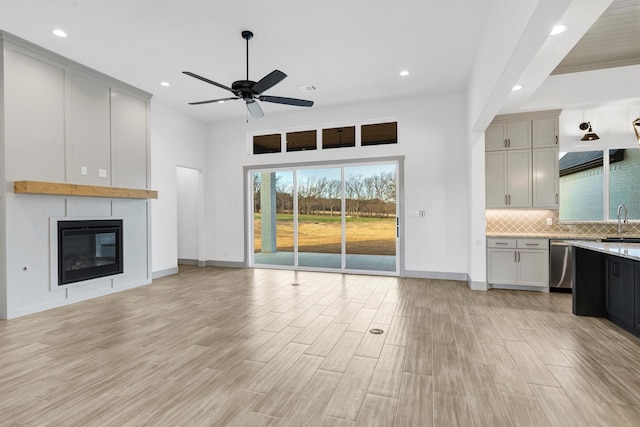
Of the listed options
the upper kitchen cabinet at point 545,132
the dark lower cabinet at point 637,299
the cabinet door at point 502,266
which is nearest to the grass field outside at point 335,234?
the cabinet door at point 502,266

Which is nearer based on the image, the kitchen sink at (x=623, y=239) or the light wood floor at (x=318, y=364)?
the light wood floor at (x=318, y=364)

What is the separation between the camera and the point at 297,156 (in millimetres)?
7148

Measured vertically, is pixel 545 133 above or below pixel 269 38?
below

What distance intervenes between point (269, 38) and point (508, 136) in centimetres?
432

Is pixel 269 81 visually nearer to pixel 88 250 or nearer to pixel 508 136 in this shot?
pixel 88 250

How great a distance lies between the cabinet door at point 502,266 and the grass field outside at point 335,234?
1812 millimetres

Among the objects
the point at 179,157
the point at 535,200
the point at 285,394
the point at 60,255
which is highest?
the point at 179,157

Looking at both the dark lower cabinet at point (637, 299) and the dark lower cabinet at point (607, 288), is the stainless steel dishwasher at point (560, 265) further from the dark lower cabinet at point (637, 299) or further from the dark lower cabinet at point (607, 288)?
the dark lower cabinet at point (637, 299)

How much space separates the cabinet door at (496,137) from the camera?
5.63 meters

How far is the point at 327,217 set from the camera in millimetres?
7027

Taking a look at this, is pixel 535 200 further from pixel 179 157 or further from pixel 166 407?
pixel 179 157

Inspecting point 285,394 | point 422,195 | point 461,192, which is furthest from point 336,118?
point 285,394

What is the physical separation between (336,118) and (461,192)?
2.94m

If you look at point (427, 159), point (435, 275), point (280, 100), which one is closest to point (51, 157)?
point (280, 100)
